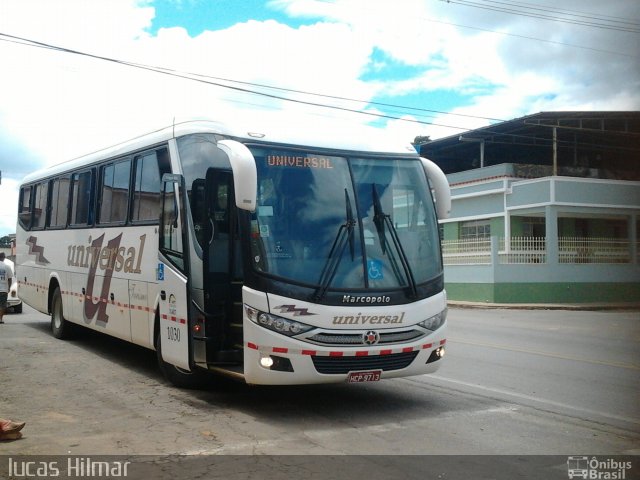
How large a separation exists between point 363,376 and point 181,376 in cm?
273

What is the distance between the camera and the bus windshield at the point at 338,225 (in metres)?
7.21

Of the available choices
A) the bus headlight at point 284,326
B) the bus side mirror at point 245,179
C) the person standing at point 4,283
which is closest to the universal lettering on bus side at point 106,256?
the bus side mirror at point 245,179

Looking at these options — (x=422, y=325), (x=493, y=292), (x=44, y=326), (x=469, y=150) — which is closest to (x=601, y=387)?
(x=422, y=325)

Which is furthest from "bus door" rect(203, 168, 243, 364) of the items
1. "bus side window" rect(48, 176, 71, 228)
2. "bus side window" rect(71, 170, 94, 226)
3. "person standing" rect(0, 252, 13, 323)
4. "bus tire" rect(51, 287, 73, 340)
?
"person standing" rect(0, 252, 13, 323)

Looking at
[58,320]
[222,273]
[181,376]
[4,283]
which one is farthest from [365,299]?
[4,283]

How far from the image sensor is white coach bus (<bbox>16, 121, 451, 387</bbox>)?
277 inches

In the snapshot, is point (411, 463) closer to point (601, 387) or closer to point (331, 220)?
point (331, 220)

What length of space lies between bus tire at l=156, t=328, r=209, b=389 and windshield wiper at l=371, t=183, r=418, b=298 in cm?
278

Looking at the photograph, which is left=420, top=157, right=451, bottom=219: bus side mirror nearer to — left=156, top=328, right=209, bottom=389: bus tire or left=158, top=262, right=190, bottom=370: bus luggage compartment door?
left=158, top=262, right=190, bottom=370: bus luggage compartment door

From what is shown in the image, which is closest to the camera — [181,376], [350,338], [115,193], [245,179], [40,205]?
[245,179]

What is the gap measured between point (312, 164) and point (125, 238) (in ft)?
12.9

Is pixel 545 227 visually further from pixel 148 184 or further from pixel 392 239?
pixel 392 239

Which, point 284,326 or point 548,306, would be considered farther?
point 548,306

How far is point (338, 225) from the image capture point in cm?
743
